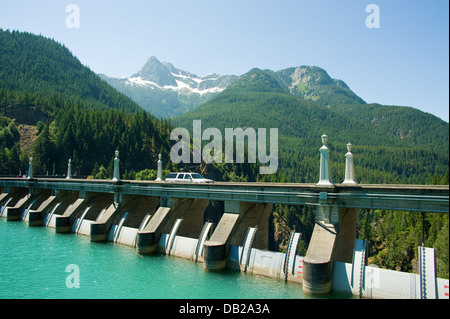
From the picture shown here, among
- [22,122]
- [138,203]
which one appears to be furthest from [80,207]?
[22,122]

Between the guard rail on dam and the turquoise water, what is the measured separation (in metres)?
1.10

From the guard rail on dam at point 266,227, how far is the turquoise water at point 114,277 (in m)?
1.10

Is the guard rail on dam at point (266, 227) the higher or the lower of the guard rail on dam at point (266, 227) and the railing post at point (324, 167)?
the lower

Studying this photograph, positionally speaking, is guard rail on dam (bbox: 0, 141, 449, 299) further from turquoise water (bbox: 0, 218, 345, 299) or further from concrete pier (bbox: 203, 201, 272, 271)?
turquoise water (bbox: 0, 218, 345, 299)

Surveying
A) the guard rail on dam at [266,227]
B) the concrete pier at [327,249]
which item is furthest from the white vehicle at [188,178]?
the concrete pier at [327,249]

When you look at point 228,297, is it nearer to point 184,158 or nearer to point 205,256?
point 205,256

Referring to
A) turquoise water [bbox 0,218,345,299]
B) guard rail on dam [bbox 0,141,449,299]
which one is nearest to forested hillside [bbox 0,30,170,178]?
guard rail on dam [bbox 0,141,449,299]

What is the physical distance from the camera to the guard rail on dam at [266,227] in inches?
678

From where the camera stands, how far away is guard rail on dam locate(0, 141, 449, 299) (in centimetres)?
1722

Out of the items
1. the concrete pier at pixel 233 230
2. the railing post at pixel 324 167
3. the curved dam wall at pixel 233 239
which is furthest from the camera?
the concrete pier at pixel 233 230

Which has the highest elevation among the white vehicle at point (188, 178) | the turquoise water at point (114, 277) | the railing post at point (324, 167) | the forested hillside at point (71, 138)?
the forested hillside at point (71, 138)

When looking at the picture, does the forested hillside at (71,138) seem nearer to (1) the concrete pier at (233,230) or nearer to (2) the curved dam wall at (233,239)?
(2) the curved dam wall at (233,239)

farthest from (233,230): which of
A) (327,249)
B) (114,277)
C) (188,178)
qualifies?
(188,178)
